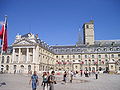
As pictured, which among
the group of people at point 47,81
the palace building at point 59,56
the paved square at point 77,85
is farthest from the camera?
the palace building at point 59,56

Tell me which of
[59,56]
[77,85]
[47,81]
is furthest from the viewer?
[59,56]

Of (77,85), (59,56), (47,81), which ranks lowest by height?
(77,85)

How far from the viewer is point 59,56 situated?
8775 cm

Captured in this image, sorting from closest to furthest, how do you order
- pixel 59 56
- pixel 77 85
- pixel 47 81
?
pixel 47 81, pixel 77 85, pixel 59 56

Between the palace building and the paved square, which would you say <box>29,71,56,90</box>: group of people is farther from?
the palace building

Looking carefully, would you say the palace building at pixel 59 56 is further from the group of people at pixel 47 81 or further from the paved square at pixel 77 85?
the group of people at pixel 47 81

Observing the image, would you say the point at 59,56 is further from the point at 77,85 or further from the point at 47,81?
the point at 47,81

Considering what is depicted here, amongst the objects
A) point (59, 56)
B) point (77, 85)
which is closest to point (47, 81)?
point (77, 85)

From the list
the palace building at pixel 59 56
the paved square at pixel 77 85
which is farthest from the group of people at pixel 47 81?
the palace building at pixel 59 56

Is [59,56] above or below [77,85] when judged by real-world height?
above

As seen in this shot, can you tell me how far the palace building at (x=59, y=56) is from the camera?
2564 inches

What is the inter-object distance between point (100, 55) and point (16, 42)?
4230 centimetres

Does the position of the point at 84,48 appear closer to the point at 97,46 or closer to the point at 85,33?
the point at 97,46

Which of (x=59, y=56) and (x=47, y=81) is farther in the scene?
(x=59, y=56)
